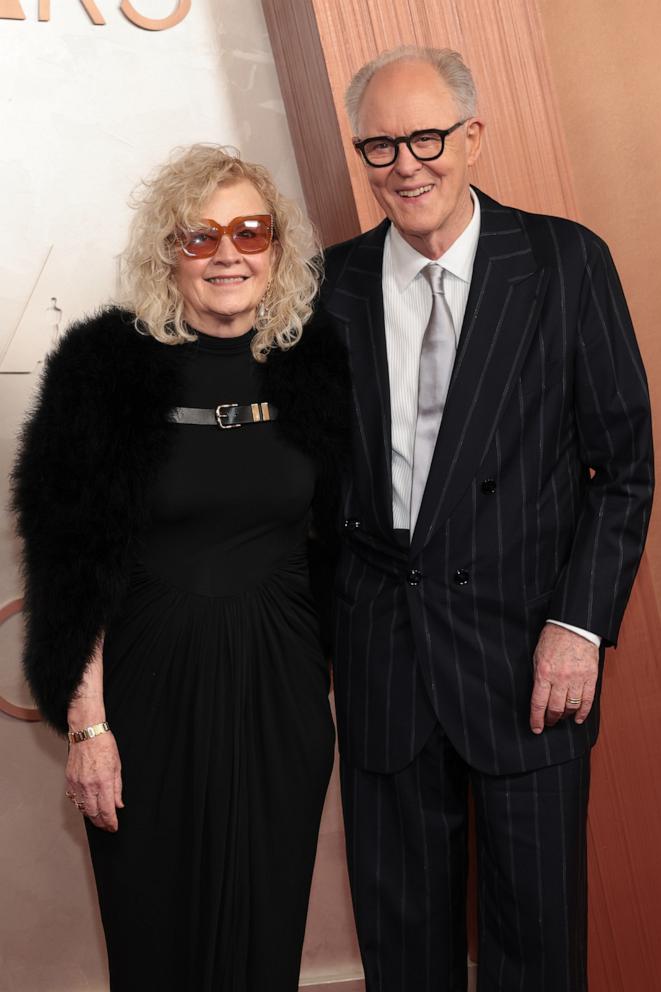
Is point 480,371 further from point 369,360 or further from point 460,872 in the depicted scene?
point 460,872

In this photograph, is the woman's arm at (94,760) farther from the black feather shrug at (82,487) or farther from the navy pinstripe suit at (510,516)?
the navy pinstripe suit at (510,516)

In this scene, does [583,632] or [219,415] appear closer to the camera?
[583,632]

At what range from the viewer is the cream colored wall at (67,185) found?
8.25ft

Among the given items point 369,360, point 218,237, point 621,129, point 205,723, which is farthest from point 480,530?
point 621,129

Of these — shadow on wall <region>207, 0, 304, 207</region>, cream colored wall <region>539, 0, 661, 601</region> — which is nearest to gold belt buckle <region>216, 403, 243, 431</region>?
shadow on wall <region>207, 0, 304, 207</region>

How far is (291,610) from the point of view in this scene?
Answer: 1.97 metres

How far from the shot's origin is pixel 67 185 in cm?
254

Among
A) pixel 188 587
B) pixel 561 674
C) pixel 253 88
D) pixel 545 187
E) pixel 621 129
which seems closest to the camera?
pixel 561 674

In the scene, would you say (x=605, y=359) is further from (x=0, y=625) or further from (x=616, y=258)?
(x=0, y=625)

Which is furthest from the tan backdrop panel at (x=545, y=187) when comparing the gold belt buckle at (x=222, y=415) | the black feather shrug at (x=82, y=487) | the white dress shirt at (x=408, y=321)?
the black feather shrug at (x=82, y=487)

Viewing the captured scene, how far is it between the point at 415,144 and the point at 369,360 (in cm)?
38

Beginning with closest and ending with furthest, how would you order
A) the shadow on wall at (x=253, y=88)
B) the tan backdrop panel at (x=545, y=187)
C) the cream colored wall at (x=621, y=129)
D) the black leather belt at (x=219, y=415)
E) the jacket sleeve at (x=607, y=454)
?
the jacket sleeve at (x=607, y=454)
the black leather belt at (x=219, y=415)
the tan backdrop panel at (x=545, y=187)
the cream colored wall at (x=621, y=129)
the shadow on wall at (x=253, y=88)

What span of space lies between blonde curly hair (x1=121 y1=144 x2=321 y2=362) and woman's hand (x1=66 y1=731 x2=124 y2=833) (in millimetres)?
718

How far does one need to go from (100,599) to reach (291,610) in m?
0.34
